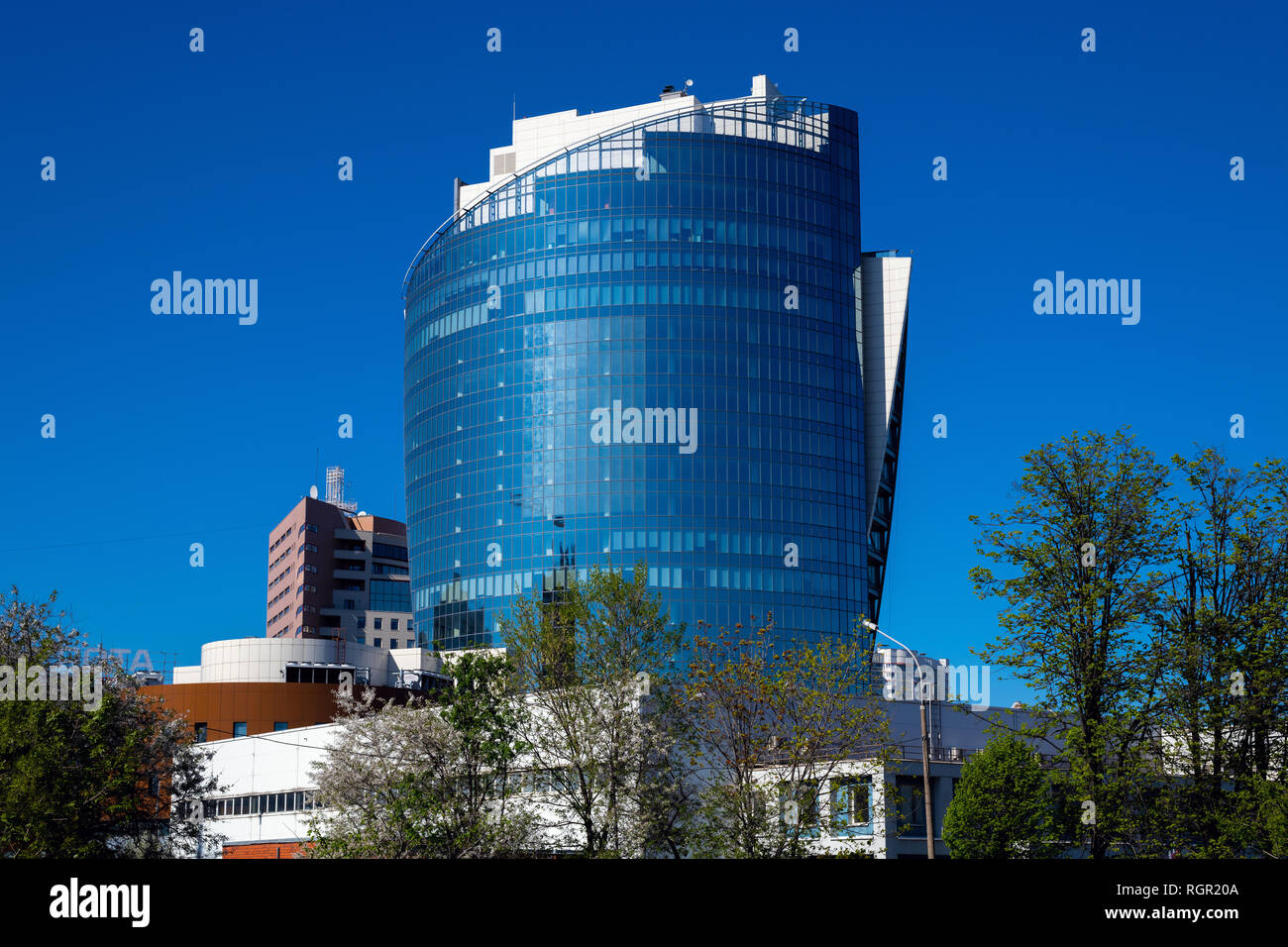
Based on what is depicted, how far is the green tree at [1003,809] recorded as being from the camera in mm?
67562

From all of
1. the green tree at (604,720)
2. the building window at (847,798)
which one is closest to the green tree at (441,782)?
the green tree at (604,720)

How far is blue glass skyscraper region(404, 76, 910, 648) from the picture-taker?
165 metres

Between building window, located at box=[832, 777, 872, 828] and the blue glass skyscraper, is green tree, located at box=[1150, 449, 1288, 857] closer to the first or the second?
building window, located at box=[832, 777, 872, 828]

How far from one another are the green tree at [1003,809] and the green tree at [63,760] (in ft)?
138

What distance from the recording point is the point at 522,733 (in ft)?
186

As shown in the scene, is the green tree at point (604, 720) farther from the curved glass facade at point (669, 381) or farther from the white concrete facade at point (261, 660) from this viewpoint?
the curved glass facade at point (669, 381)

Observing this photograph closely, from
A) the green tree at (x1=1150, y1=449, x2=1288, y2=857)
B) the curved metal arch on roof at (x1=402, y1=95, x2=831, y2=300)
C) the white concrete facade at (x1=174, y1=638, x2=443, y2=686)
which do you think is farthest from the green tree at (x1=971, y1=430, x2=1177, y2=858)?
the curved metal arch on roof at (x1=402, y1=95, x2=831, y2=300)

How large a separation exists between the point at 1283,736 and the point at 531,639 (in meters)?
33.9

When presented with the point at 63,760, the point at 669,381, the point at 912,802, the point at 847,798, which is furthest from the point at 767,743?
the point at 669,381

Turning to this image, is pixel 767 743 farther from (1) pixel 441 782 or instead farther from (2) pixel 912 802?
(2) pixel 912 802

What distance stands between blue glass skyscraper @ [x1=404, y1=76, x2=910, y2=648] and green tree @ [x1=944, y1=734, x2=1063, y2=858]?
9016 cm
